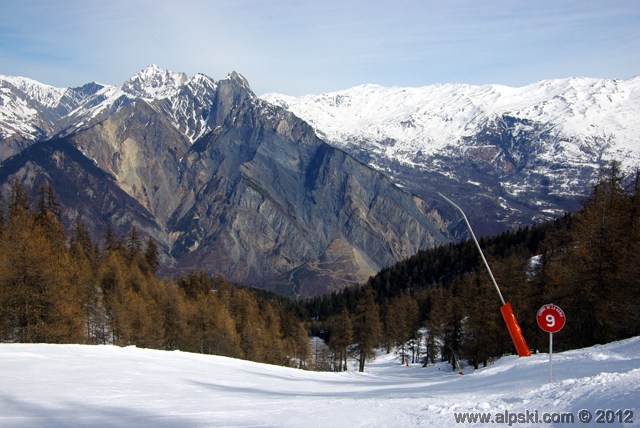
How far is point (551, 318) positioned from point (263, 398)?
9.90 meters

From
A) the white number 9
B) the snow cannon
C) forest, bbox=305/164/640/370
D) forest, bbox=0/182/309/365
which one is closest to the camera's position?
the white number 9

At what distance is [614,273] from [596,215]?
448cm

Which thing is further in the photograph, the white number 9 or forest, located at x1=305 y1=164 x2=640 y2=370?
forest, located at x1=305 y1=164 x2=640 y2=370

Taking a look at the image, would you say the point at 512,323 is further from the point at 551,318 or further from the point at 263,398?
the point at 263,398

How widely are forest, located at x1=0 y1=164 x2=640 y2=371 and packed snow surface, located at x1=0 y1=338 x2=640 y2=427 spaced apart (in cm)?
1317

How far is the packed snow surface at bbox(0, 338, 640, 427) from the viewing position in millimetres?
11234

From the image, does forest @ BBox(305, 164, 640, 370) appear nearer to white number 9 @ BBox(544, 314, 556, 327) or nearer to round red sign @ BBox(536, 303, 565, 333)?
round red sign @ BBox(536, 303, 565, 333)

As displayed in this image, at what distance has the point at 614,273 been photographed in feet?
110

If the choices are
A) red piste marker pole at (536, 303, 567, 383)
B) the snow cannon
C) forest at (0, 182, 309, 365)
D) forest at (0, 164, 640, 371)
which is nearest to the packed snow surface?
the snow cannon

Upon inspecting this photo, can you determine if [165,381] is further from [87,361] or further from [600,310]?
[600,310]

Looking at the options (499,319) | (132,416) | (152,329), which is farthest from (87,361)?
(152,329)

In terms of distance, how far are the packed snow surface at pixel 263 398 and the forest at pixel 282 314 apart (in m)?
13.2

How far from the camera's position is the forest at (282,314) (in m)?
34.5

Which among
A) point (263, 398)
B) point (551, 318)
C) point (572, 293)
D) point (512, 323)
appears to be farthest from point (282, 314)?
point (551, 318)
